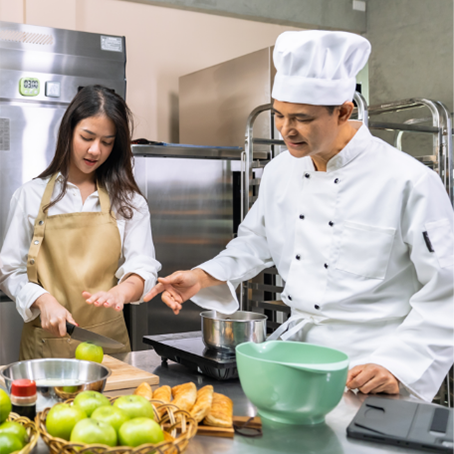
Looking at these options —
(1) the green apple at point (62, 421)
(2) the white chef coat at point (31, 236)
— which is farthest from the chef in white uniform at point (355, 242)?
(1) the green apple at point (62, 421)

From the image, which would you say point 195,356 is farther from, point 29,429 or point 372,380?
point 29,429

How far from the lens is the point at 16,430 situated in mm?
849

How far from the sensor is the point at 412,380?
1.30 meters

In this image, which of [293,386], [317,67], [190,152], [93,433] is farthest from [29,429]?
[190,152]

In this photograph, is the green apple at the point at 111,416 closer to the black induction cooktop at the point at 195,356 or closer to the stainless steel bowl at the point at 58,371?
the stainless steel bowl at the point at 58,371

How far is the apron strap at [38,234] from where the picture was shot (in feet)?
6.25

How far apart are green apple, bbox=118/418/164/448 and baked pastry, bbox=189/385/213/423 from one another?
0.62 feet

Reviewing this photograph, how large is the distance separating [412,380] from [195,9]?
3.96m

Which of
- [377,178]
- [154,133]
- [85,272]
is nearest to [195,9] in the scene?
[154,133]

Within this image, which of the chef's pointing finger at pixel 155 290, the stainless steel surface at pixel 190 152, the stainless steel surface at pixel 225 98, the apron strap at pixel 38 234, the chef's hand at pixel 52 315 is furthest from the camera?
the stainless steel surface at pixel 225 98

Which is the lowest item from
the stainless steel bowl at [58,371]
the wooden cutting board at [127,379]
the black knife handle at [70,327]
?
the wooden cutting board at [127,379]

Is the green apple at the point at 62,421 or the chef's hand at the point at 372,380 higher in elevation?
the green apple at the point at 62,421

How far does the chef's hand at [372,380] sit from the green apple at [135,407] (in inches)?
20.7

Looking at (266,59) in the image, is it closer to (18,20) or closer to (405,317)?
(18,20)
